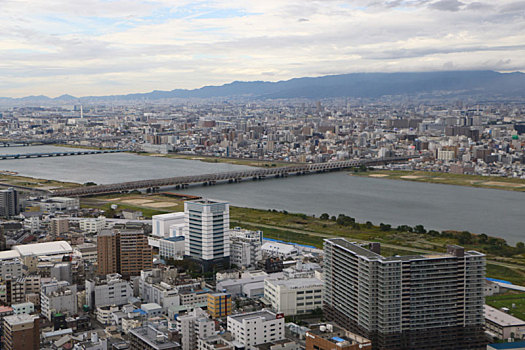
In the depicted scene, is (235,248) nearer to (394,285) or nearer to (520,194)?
(394,285)

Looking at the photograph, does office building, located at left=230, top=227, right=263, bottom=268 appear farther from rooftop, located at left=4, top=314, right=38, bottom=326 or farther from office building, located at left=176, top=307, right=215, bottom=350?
rooftop, located at left=4, top=314, right=38, bottom=326

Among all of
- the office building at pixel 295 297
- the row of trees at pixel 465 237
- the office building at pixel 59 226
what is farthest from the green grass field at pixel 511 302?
the office building at pixel 59 226

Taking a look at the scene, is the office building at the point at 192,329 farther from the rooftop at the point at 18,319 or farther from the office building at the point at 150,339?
the rooftop at the point at 18,319

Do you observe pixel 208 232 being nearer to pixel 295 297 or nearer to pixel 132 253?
pixel 132 253

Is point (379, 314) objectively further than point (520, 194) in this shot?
No

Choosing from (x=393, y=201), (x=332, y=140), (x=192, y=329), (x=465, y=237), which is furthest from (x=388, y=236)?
(x=332, y=140)

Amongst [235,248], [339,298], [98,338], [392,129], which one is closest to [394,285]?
[339,298]

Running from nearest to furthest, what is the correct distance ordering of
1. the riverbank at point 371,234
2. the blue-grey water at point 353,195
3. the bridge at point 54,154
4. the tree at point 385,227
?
1. the riverbank at point 371,234
2. the tree at point 385,227
3. the blue-grey water at point 353,195
4. the bridge at point 54,154
